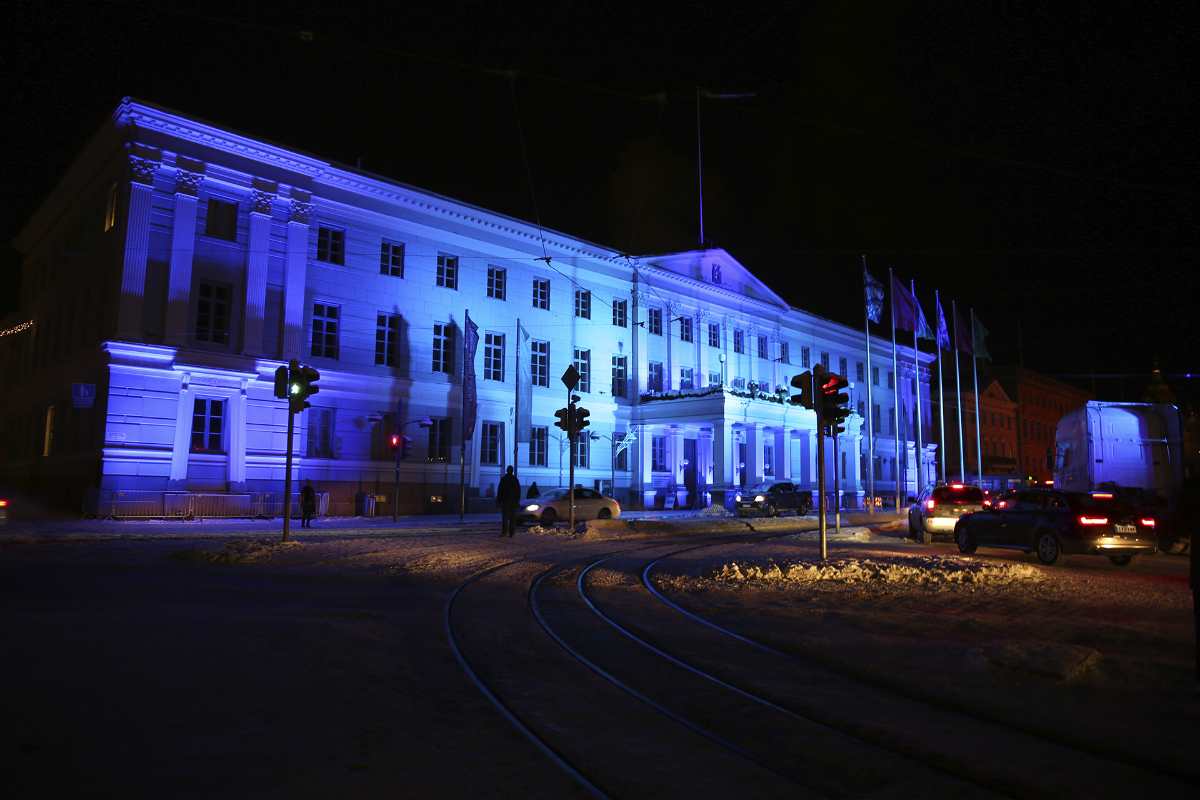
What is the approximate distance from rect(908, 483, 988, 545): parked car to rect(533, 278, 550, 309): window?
2359 cm

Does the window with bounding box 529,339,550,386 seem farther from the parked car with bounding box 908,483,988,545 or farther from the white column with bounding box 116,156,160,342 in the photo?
the parked car with bounding box 908,483,988,545

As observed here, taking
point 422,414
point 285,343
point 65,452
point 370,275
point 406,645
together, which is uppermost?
point 370,275

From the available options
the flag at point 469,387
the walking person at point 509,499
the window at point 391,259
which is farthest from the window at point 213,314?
the walking person at point 509,499

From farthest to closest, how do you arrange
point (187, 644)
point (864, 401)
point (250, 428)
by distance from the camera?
point (864, 401) → point (250, 428) → point (187, 644)

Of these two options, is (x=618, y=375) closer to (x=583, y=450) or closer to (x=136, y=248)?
(x=583, y=450)

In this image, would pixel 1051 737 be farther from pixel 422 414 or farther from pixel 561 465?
pixel 561 465

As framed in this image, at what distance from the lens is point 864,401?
6481 centimetres

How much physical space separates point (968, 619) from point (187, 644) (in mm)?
8143

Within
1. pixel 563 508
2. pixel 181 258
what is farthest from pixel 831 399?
pixel 181 258

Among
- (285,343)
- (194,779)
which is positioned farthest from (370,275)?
(194,779)

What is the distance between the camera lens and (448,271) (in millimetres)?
37344

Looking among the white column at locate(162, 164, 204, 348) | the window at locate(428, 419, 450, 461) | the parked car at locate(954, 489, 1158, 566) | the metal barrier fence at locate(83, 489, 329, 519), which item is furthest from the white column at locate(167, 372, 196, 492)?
the parked car at locate(954, 489, 1158, 566)

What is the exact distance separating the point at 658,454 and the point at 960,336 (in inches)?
716

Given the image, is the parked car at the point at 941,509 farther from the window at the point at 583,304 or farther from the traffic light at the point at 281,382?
the window at the point at 583,304
